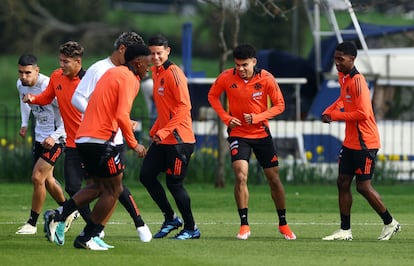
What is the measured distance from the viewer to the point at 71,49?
14.5m

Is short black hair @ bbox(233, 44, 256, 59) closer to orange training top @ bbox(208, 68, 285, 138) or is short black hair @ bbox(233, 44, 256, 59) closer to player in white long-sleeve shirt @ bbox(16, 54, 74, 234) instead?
orange training top @ bbox(208, 68, 285, 138)

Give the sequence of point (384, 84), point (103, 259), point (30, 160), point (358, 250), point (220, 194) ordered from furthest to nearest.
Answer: point (384, 84) → point (30, 160) → point (220, 194) → point (358, 250) → point (103, 259)

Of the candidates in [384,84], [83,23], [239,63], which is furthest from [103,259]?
[83,23]

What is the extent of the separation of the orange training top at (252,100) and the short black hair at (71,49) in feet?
6.42

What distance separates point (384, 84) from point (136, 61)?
15.4 m

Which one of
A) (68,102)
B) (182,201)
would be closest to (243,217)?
(182,201)

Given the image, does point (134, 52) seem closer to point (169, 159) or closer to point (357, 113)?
point (169, 159)

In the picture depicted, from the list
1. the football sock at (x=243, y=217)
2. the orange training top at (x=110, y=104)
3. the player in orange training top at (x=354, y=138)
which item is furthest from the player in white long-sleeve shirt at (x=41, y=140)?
the player in orange training top at (x=354, y=138)

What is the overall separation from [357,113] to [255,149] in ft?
4.47

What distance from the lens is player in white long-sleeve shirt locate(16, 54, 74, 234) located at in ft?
51.3

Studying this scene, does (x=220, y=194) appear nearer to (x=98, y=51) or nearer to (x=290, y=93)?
(x=290, y=93)

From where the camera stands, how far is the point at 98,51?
5556 cm

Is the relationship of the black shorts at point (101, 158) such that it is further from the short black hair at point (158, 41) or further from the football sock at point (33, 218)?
the football sock at point (33, 218)

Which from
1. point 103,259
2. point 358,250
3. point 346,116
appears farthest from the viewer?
point 346,116
